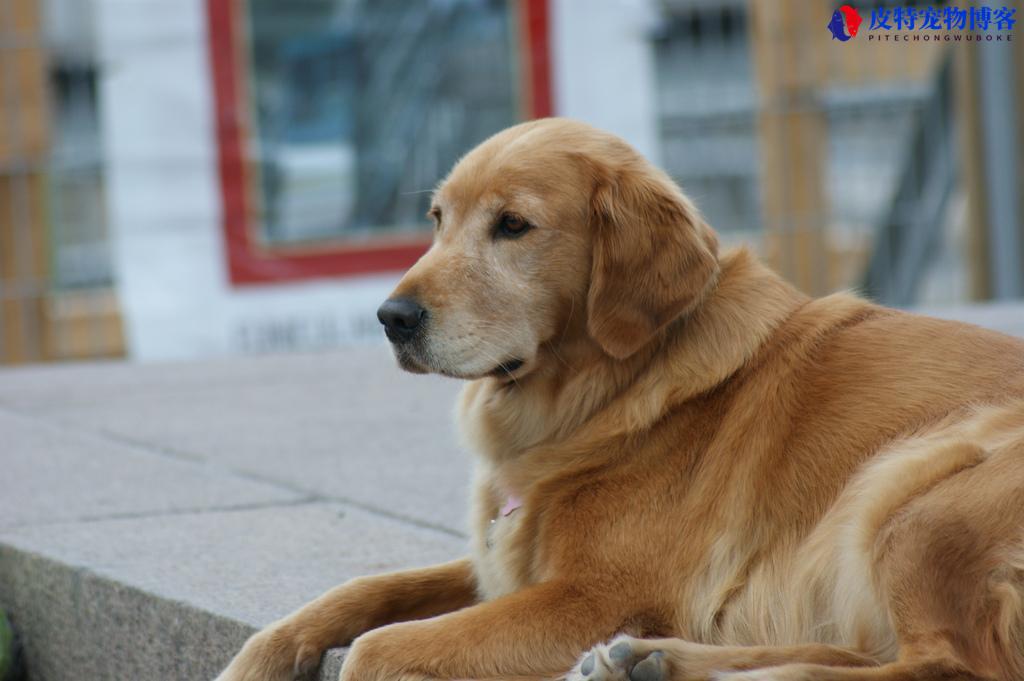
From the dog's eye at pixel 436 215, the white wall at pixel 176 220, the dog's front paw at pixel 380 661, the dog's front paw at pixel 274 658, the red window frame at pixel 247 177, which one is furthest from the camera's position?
the red window frame at pixel 247 177

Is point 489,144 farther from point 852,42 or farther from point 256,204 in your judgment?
point 852,42

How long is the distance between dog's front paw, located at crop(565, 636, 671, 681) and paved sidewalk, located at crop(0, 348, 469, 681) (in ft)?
2.10

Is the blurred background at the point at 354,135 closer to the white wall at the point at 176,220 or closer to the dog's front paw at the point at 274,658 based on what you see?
the white wall at the point at 176,220

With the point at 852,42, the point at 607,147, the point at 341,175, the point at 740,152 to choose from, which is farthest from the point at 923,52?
the point at 607,147

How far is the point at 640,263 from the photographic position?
3.17 meters

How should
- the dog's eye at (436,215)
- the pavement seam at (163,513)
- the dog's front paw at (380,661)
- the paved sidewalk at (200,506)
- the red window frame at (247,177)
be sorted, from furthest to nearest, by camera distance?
the red window frame at (247,177) → the pavement seam at (163,513) → the paved sidewalk at (200,506) → the dog's eye at (436,215) → the dog's front paw at (380,661)

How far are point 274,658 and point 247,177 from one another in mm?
5893

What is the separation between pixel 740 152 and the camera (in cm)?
920

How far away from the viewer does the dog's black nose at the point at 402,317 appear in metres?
3.15

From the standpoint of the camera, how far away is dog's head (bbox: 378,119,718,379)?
3156 mm

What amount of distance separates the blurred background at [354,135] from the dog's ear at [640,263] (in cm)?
524

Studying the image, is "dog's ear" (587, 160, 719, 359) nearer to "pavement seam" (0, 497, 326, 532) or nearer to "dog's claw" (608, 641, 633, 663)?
"dog's claw" (608, 641, 633, 663)

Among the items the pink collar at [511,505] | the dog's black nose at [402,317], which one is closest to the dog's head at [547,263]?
the dog's black nose at [402,317]

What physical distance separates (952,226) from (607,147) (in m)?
6.73
